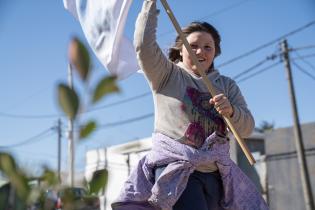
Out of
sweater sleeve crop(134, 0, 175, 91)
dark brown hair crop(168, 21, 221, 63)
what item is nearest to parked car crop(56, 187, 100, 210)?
sweater sleeve crop(134, 0, 175, 91)

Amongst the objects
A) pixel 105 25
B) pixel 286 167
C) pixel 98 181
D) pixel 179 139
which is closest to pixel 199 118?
pixel 179 139

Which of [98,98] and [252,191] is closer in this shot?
[98,98]

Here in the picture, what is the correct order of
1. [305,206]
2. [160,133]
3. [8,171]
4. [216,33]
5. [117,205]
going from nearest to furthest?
[8,171] → [117,205] → [160,133] → [216,33] → [305,206]

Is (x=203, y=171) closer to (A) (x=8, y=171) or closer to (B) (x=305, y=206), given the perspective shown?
(A) (x=8, y=171)

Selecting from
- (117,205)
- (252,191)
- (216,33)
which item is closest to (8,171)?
(117,205)

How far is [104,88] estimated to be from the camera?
0.49m

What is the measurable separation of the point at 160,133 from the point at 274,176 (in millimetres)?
15144

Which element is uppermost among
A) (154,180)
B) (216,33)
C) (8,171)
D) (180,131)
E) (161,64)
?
(216,33)

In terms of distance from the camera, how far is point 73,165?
563mm

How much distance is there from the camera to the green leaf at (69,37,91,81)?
471 mm

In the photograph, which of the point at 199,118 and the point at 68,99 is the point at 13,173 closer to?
the point at 68,99

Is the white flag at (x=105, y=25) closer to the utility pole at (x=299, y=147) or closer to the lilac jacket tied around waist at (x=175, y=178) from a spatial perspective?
the lilac jacket tied around waist at (x=175, y=178)

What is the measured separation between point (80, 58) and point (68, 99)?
0.14 ft

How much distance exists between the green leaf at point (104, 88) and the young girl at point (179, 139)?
1.58 meters
